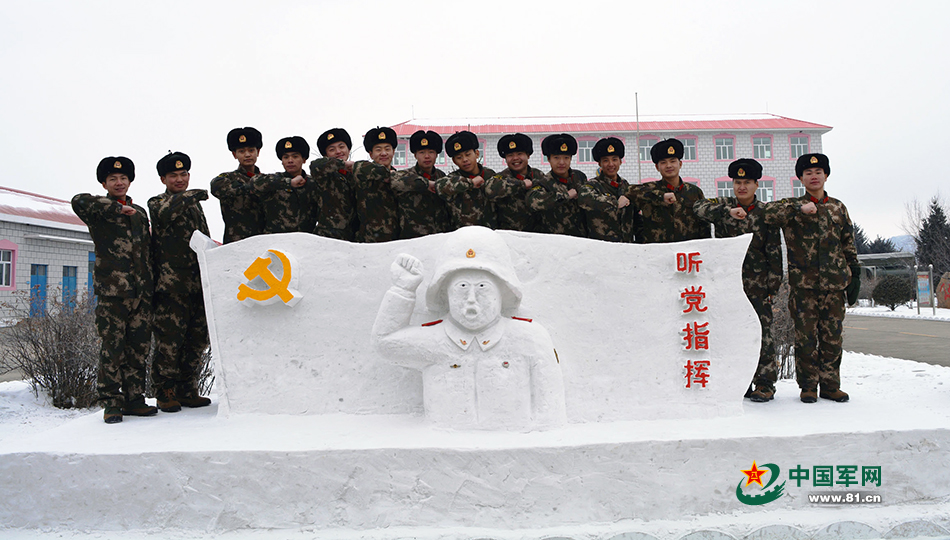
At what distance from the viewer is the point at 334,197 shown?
5.36 meters

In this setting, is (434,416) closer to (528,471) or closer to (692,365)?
(528,471)

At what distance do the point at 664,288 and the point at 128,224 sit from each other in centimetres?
428

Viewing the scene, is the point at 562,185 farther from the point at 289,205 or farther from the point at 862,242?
the point at 862,242

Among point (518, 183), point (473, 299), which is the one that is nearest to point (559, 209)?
point (518, 183)

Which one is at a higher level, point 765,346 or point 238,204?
point 238,204

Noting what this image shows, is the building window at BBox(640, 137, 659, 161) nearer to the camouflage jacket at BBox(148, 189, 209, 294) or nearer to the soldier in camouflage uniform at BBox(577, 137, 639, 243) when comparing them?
the soldier in camouflage uniform at BBox(577, 137, 639, 243)

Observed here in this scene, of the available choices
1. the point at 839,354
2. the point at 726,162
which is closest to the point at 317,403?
the point at 839,354

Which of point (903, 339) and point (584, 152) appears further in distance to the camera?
point (584, 152)

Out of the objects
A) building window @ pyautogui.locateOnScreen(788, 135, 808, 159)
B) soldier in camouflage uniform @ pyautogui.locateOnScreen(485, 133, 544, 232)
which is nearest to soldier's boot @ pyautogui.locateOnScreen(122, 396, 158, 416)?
Answer: soldier in camouflage uniform @ pyautogui.locateOnScreen(485, 133, 544, 232)

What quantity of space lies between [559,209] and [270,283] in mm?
2559

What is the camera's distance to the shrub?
24337 mm

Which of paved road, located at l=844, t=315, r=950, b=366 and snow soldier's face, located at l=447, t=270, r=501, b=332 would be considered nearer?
snow soldier's face, located at l=447, t=270, r=501, b=332

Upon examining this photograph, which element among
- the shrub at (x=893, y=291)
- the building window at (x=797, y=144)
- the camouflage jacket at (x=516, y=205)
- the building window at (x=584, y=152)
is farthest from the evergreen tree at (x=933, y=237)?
the camouflage jacket at (x=516, y=205)

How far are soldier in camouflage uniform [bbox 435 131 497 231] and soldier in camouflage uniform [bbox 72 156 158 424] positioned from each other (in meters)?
2.50
